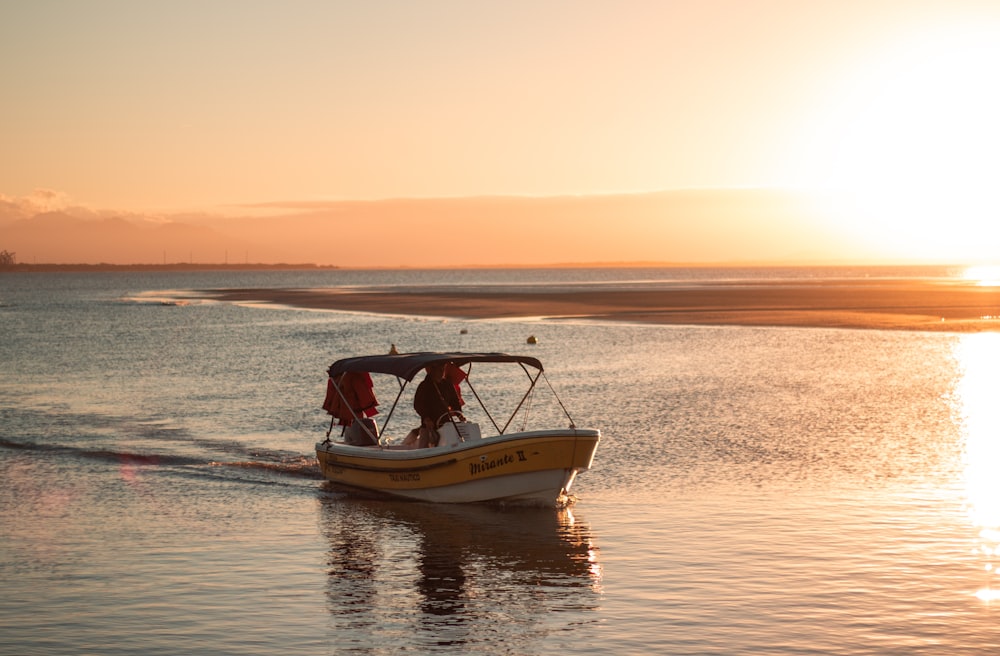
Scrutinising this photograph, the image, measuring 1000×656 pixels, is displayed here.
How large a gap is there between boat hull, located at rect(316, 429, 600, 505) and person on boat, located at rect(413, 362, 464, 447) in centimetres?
56

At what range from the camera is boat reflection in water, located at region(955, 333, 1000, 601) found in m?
15.4

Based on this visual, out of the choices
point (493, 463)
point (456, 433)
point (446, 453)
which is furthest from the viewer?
point (456, 433)

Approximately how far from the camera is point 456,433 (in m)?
Result: 20.2

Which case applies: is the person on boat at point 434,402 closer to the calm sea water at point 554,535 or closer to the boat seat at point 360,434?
the calm sea water at point 554,535

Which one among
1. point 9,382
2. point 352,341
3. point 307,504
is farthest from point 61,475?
point 352,341

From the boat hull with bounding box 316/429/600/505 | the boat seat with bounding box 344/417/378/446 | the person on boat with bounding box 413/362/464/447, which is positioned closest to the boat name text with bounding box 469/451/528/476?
the boat hull with bounding box 316/429/600/505

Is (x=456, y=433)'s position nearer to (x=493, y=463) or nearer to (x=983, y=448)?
(x=493, y=463)

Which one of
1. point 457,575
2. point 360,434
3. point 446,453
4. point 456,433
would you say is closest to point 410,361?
point 456,433

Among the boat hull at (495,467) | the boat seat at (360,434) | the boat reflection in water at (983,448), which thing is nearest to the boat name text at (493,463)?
the boat hull at (495,467)

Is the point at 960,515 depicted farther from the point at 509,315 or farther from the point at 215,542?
the point at 509,315

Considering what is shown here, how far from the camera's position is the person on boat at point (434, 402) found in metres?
20.5

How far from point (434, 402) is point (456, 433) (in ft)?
2.56

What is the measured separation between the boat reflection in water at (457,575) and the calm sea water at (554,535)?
5cm

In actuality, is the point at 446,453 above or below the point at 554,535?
above
